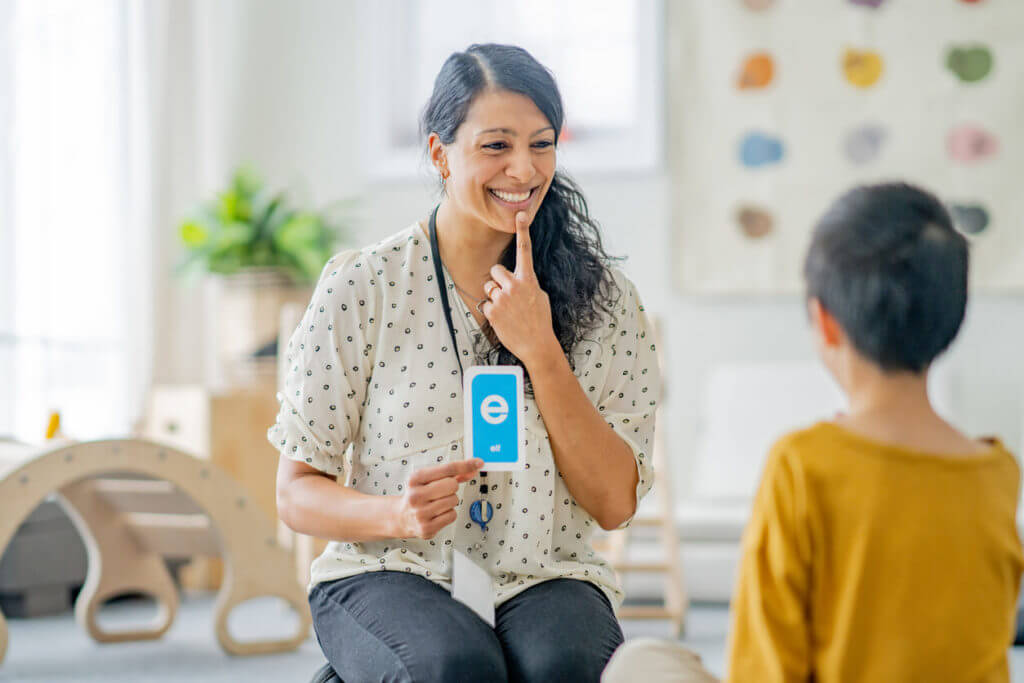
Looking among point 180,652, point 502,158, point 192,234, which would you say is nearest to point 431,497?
point 502,158

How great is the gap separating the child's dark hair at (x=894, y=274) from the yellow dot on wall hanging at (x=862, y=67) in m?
2.83

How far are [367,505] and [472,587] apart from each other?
0.16 metres

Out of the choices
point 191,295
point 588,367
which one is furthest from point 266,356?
point 588,367

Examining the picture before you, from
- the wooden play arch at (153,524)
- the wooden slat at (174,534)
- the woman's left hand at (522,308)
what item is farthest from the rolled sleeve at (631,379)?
the wooden slat at (174,534)

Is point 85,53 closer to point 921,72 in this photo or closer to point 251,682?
point 251,682

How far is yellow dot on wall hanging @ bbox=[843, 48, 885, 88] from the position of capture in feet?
11.7

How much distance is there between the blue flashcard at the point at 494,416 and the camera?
1.26 m

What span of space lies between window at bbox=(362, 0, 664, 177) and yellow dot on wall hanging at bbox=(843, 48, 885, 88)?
0.62 metres

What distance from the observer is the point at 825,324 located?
37.8 inches

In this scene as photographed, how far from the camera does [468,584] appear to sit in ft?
4.18

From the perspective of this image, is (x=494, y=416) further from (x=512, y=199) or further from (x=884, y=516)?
(x=884, y=516)

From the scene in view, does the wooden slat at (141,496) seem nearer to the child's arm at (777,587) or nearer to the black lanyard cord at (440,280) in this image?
the black lanyard cord at (440,280)

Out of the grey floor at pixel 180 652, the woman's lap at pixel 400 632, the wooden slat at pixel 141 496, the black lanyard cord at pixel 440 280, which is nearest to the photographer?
the woman's lap at pixel 400 632

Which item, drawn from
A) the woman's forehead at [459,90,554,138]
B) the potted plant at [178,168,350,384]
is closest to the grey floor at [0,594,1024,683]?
the potted plant at [178,168,350,384]
